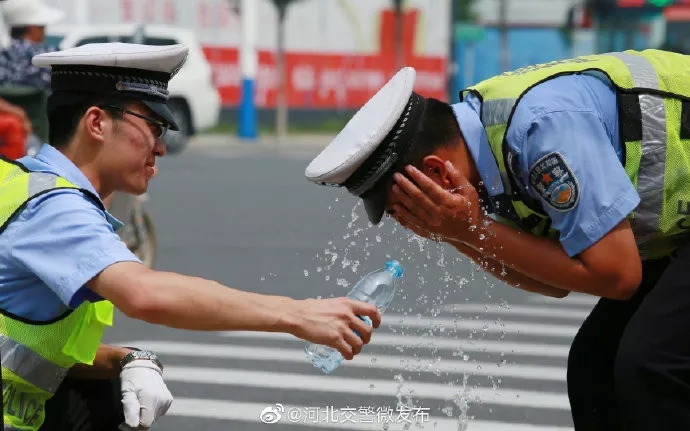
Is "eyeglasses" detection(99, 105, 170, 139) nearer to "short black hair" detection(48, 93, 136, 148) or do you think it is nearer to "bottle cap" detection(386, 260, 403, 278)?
"short black hair" detection(48, 93, 136, 148)

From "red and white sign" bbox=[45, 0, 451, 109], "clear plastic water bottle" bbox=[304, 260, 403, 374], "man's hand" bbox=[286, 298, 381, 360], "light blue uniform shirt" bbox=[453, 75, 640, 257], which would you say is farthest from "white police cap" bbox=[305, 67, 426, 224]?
"red and white sign" bbox=[45, 0, 451, 109]

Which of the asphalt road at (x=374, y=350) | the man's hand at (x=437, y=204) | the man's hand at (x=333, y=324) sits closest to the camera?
the man's hand at (x=333, y=324)

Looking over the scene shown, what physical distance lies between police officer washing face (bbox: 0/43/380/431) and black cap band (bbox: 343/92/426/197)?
0.44 metres

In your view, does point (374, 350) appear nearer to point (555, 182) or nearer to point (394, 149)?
point (394, 149)

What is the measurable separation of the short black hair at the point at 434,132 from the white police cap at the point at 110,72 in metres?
0.59

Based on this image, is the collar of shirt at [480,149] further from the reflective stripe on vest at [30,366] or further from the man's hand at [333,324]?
the reflective stripe on vest at [30,366]

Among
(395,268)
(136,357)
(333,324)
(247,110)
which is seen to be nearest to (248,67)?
(247,110)

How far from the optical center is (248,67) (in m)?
29.2

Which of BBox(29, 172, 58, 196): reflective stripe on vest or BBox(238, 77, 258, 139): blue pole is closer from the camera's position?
BBox(29, 172, 58, 196): reflective stripe on vest

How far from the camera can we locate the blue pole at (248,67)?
94.4 ft

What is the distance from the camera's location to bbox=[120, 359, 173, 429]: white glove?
10.5 feet

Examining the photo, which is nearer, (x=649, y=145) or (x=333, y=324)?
(x=333, y=324)

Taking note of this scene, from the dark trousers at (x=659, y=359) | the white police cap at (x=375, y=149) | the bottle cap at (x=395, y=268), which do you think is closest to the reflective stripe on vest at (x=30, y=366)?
the white police cap at (x=375, y=149)

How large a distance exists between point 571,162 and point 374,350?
426cm
